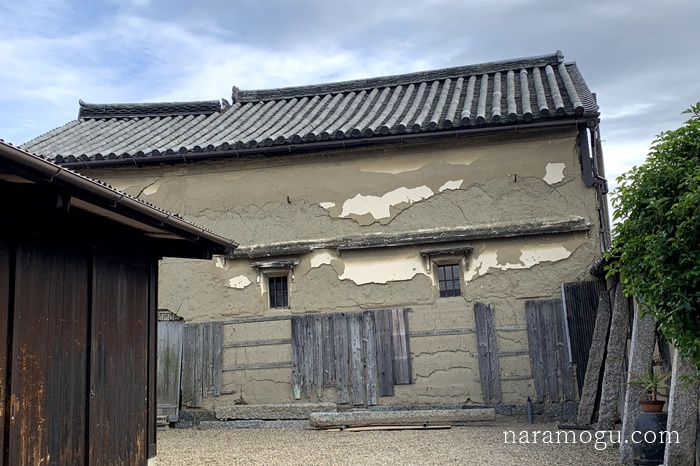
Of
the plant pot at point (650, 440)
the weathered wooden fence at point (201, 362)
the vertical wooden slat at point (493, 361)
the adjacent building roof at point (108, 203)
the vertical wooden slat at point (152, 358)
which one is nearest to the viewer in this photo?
the adjacent building roof at point (108, 203)

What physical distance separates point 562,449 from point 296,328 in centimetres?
492

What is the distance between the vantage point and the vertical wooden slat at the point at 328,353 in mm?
10906

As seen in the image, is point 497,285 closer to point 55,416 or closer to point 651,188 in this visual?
point 651,188

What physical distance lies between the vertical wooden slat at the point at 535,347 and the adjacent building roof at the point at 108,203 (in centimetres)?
541

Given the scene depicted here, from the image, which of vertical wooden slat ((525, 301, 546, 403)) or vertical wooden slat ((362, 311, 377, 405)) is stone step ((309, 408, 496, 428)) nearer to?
vertical wooden slat ((362, 311, 377, 405))

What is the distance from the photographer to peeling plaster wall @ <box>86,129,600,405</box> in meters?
10.5

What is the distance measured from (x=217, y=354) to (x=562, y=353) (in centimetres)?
576

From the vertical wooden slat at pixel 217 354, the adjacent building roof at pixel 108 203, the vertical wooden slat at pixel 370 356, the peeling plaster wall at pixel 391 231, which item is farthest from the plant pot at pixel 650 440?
the vertical wooden slat at pixel 217 354

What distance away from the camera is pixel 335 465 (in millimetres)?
7500

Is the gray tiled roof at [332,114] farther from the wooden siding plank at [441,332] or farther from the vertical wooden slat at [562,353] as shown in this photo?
the wooden siding plank at [441,332]

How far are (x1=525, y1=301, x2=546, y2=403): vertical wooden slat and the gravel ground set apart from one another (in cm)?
67

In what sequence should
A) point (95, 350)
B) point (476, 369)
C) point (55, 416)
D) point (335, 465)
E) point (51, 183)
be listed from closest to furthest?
point (51, 183), point (55, 416), point (95, 350), point (335, 465), point (476, 369)

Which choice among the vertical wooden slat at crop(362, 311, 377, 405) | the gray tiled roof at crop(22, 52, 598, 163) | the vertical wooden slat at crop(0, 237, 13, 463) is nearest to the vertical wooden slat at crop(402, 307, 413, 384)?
the vertical wooden slat at crop(362, 311, 377, 405)

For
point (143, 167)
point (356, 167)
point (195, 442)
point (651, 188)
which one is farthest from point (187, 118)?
point (651, 188)
